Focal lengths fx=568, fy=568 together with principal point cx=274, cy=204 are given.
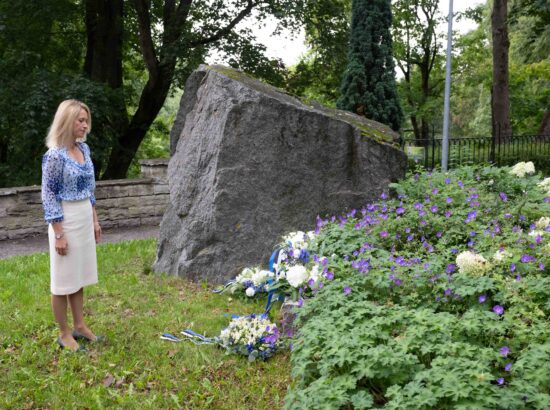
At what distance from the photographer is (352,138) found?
6.45 metres

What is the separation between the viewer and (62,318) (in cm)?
455

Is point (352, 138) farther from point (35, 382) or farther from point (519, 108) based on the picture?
point (519, 108)

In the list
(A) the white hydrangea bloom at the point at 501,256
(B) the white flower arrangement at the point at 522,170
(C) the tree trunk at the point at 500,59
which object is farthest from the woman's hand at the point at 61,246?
(C) the tree trunk at the point at 500,59

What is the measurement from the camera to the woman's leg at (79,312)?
4.67m

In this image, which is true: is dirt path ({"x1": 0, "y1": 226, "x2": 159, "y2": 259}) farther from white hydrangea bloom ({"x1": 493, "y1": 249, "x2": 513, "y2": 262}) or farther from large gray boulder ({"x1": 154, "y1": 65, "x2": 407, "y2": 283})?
white hydrangea bloom ({"x1": 493, "y1": 249, "x2": 513, "y2": 262})

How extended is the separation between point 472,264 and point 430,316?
0.74m

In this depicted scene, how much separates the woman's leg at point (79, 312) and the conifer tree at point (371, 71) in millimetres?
8292

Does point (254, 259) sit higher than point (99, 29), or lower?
lower

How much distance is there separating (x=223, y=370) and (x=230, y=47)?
10.6 metres

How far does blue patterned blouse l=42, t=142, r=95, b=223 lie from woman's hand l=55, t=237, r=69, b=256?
0.16m

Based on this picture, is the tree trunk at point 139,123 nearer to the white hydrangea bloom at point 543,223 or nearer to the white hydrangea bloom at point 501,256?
the white hydrangea bloom at point 543,223

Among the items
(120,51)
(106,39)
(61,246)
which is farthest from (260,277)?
(120,51)

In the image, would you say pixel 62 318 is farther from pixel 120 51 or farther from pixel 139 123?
pixel 120 51

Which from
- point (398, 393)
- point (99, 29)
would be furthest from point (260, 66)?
point (398, 393)
